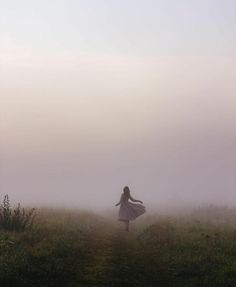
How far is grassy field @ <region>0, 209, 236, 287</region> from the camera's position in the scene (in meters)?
12.4

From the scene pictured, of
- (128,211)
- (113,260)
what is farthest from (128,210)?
(113,260)

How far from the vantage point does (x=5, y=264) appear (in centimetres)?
1231

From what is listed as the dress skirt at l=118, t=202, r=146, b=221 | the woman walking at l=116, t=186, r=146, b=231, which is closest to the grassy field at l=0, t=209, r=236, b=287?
the dress skirt at l=118, t=202, r=146, b=221

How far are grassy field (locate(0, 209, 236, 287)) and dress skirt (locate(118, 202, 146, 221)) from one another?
29.4ft

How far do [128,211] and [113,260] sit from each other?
52.5 ft

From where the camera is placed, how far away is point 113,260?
50.1 ft

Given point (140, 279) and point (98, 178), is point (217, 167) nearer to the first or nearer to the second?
point (98, 178)

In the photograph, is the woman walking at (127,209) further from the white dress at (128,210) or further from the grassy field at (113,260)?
the grassy field at (113,260)

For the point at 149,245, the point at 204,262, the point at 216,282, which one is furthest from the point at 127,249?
the point at 216,282

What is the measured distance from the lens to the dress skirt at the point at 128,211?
30478 mm

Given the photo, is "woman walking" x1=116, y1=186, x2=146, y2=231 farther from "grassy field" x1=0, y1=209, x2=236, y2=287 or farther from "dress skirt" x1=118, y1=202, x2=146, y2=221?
"grassy field" x1=0, y1=209, x2=236, y2=287

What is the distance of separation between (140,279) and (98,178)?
14187 cm

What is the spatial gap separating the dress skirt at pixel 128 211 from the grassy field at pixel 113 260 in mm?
8969

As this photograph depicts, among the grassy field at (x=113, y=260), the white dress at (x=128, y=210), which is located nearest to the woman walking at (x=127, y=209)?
the white dress at (x=128, y=210)
